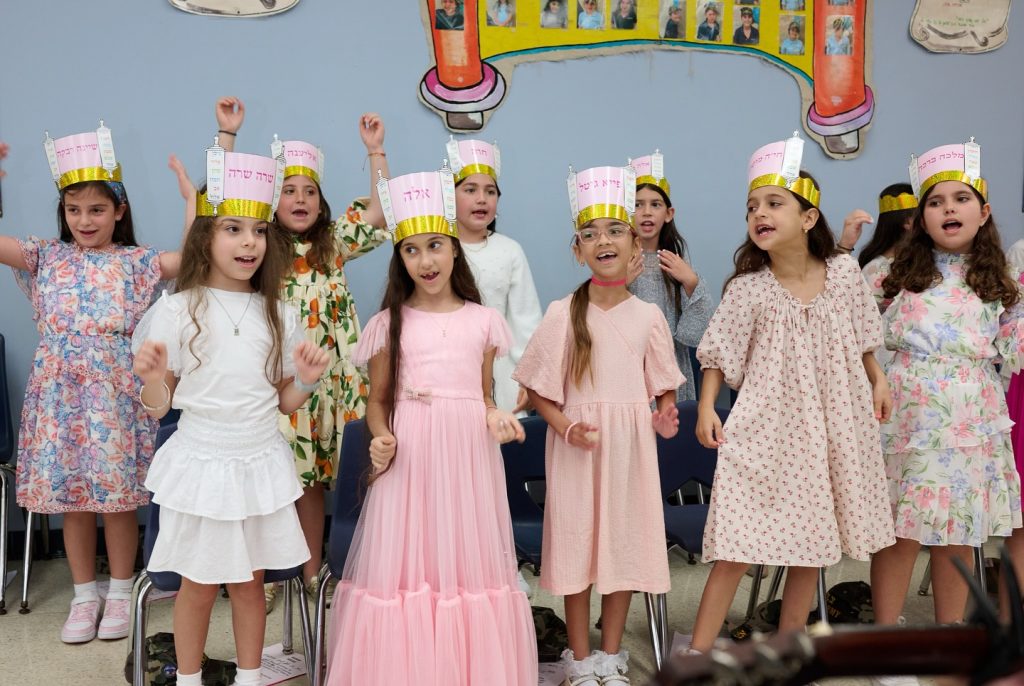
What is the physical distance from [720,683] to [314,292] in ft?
8.19

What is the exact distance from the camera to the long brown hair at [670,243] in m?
3.39

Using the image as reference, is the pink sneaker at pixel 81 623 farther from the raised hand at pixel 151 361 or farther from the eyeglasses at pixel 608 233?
the eyeglasses at pixel 608 233

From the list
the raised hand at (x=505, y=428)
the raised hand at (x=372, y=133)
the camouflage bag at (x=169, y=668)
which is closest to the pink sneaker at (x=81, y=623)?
the camouflage bag at (x=169, y=668)

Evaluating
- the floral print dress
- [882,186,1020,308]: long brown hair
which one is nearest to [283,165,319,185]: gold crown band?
the floral print dress

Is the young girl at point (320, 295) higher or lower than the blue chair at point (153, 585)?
higher

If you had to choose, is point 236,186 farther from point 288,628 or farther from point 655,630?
point 655,630

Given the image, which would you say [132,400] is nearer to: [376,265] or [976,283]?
[376,265]

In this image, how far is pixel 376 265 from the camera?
12.8ft

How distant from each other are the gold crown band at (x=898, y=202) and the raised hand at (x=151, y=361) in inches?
110

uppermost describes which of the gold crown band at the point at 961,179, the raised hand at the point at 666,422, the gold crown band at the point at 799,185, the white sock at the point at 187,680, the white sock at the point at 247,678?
the gold crown band at the point at 961,179

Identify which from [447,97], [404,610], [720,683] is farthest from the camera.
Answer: [447,97]

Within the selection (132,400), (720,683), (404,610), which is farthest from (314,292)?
(720,683)

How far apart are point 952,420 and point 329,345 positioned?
1937mm

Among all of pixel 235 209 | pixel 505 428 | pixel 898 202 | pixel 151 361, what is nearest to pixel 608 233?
pixel 505 428
